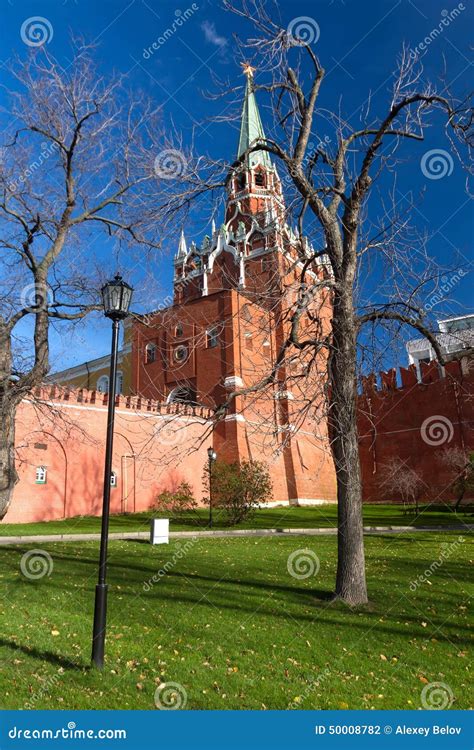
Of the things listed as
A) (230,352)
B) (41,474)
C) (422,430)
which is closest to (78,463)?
(41,474)

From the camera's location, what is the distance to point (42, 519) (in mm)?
24328

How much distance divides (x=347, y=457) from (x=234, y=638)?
282cm

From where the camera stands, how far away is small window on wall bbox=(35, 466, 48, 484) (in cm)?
2469

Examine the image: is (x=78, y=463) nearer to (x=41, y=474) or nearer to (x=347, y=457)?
(x=41, y=474)

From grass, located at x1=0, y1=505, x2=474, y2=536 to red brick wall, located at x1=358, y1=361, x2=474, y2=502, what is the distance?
14.2 feet

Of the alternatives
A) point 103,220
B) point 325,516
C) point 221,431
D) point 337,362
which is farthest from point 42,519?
point 337,362

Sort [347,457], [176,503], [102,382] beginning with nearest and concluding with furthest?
[347,457], [176,503], [102,382]

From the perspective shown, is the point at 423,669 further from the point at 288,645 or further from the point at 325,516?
the point at 325,516

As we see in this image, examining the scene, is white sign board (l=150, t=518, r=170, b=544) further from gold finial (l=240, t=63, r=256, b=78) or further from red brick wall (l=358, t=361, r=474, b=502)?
red brick wall (l=358, t=361, r=474, b=502)

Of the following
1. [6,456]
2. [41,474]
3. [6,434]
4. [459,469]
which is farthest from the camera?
[459,469]

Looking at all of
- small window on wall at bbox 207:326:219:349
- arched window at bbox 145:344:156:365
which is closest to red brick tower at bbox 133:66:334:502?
arched window at bbox 145:344:156:365

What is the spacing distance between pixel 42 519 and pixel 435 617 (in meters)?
21.1

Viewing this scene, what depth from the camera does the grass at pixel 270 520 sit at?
20.7 metres

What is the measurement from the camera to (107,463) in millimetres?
5789
